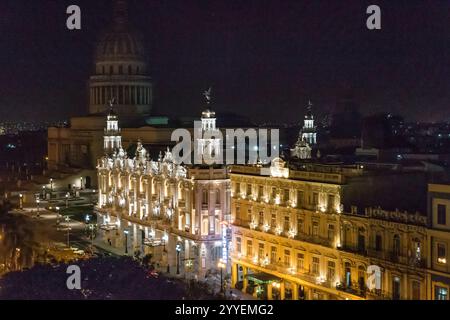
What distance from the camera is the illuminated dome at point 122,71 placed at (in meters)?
146

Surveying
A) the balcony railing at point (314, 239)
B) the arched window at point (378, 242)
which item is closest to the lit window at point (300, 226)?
the balcony railing at point (314, 239)

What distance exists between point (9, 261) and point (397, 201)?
37.9 m

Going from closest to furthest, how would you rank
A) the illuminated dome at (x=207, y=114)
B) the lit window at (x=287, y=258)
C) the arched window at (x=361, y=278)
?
the arched window at (x=361, y=278), the lit window at (x=287, y=258), the illuminated dome at (x=207, y=114)

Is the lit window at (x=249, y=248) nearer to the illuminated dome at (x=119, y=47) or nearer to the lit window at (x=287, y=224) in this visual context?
the lit window at (x=287, y=224)

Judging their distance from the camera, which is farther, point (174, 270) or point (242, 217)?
point (174, 270)

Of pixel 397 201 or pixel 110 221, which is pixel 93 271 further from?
pixel 110 221

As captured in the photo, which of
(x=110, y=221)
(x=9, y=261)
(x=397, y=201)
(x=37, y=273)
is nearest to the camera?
(x=37, y=273)

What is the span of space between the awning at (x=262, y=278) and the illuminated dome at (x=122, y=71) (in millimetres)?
89913

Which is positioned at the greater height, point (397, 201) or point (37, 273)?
point (397, 201)

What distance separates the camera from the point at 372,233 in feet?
162

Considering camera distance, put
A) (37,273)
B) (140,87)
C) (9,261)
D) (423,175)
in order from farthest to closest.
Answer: (140,87) → (9,261) → (423,175) → (37,273)

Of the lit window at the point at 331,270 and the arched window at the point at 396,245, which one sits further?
the lit window at the point at 331,270
